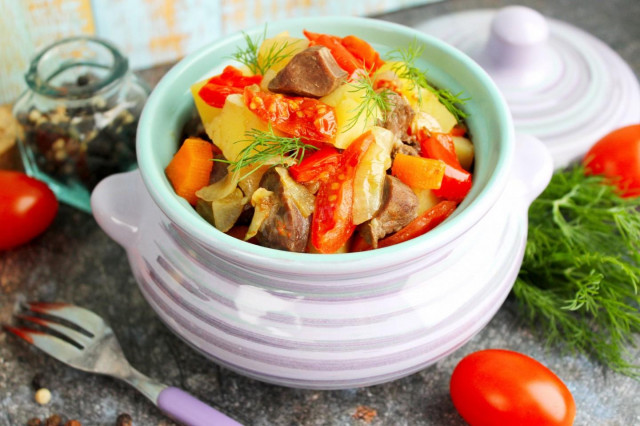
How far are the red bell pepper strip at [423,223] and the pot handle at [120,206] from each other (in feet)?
2.25

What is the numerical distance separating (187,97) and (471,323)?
0.96 m

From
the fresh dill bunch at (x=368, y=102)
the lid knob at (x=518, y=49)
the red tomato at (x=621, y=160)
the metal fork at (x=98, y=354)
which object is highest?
the fresh dill bunch at (x=368, y=102)

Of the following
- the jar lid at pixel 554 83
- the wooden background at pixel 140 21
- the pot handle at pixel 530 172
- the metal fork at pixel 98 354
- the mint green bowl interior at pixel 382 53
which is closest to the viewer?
the mint green bowl interior at pixel 382 53

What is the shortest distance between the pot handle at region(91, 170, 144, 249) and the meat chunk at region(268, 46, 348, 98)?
53 centimetres

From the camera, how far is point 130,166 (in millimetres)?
2592

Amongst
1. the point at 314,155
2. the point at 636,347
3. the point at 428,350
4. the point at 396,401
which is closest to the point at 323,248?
the point at 314,155

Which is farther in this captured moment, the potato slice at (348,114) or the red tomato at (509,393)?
the red tomato at (509,393)

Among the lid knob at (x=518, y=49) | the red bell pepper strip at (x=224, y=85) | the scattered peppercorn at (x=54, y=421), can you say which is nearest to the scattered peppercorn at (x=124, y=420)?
the scattered peppercorn at (x=54, y=421)

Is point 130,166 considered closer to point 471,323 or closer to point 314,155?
point 314,155

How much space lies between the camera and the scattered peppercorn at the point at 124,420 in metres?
1.93

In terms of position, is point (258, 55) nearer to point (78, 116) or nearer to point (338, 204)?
point (338, 204)

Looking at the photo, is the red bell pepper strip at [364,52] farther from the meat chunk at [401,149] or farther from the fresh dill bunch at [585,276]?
the fresh dill bunch at [585,276]

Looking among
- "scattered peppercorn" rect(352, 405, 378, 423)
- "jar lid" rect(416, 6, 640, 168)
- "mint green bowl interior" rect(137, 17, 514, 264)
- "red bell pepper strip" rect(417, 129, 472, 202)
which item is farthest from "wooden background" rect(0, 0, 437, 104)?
"scattered peppercorn" rect(352, 405, 378, 423)

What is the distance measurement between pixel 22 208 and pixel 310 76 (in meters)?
1.14
